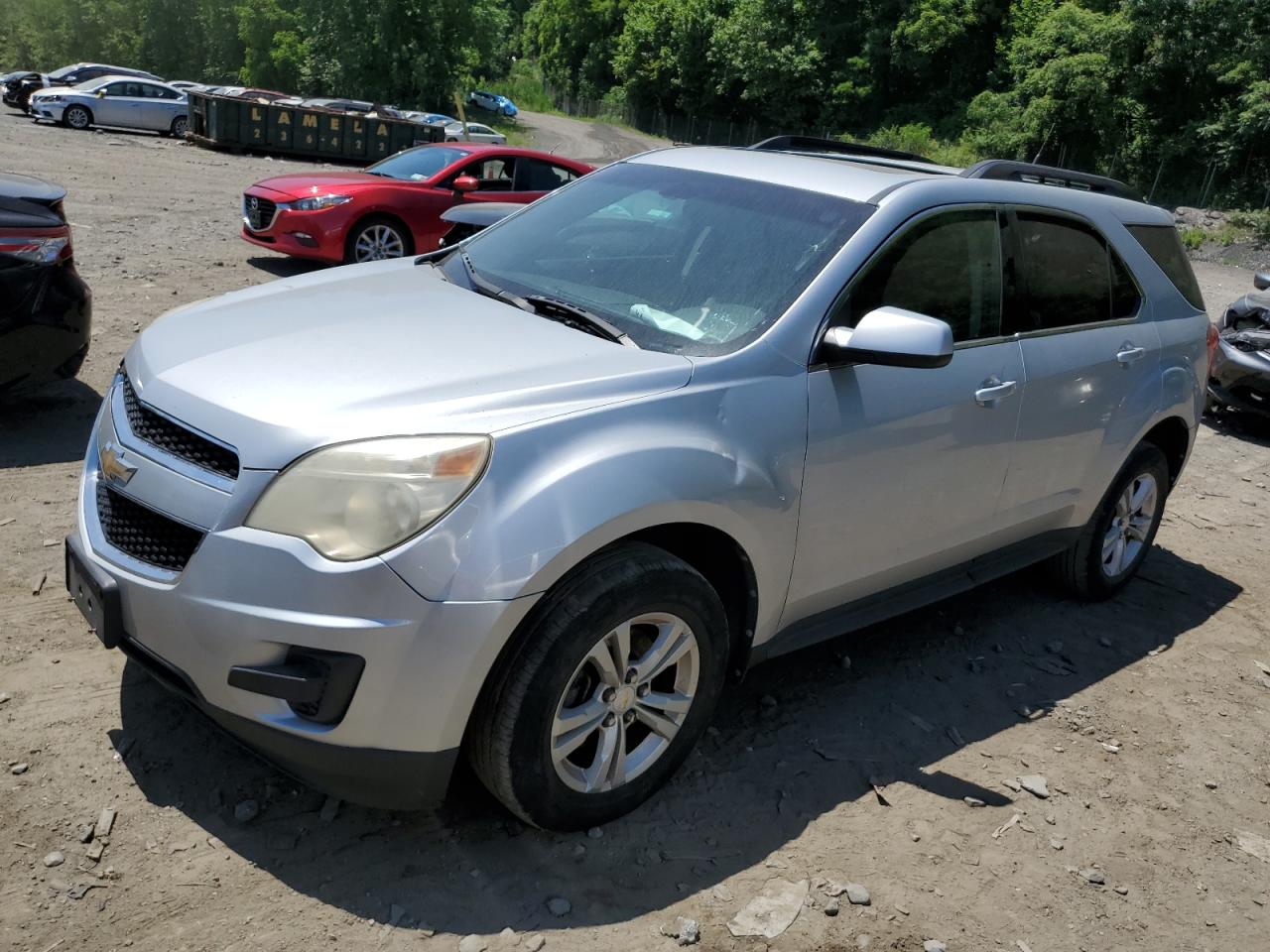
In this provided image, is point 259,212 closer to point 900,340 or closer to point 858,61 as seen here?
point 900,340

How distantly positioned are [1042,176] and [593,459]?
2.85 m

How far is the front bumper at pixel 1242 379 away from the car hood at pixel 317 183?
26.2 ft

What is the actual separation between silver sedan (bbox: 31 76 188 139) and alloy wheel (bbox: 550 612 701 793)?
30.2 meters

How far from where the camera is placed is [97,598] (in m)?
2.83

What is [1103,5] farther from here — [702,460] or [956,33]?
[702,460]

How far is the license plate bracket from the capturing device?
9.14 feet

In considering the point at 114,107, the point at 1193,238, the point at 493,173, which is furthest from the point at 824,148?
the point at 114,107

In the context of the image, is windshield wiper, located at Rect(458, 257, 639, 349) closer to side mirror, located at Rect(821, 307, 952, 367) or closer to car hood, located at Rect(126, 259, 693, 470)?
car hood, located at Rect(126, 259, 693, 470)

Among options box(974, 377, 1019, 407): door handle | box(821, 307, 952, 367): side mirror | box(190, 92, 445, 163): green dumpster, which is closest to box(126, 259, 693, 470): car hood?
box(821, 307, 952, 367): side mirror

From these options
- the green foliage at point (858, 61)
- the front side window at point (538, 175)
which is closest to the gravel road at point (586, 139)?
the green foliage at point (858, 61)

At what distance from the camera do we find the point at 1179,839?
140 inches

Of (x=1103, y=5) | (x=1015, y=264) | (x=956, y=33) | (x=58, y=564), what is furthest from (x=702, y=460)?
(x=956, y=33)

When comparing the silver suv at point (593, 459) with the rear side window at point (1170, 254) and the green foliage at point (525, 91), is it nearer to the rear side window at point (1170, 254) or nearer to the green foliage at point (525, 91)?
the rear side window at point (1170, 254)

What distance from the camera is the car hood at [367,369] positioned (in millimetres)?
2715
